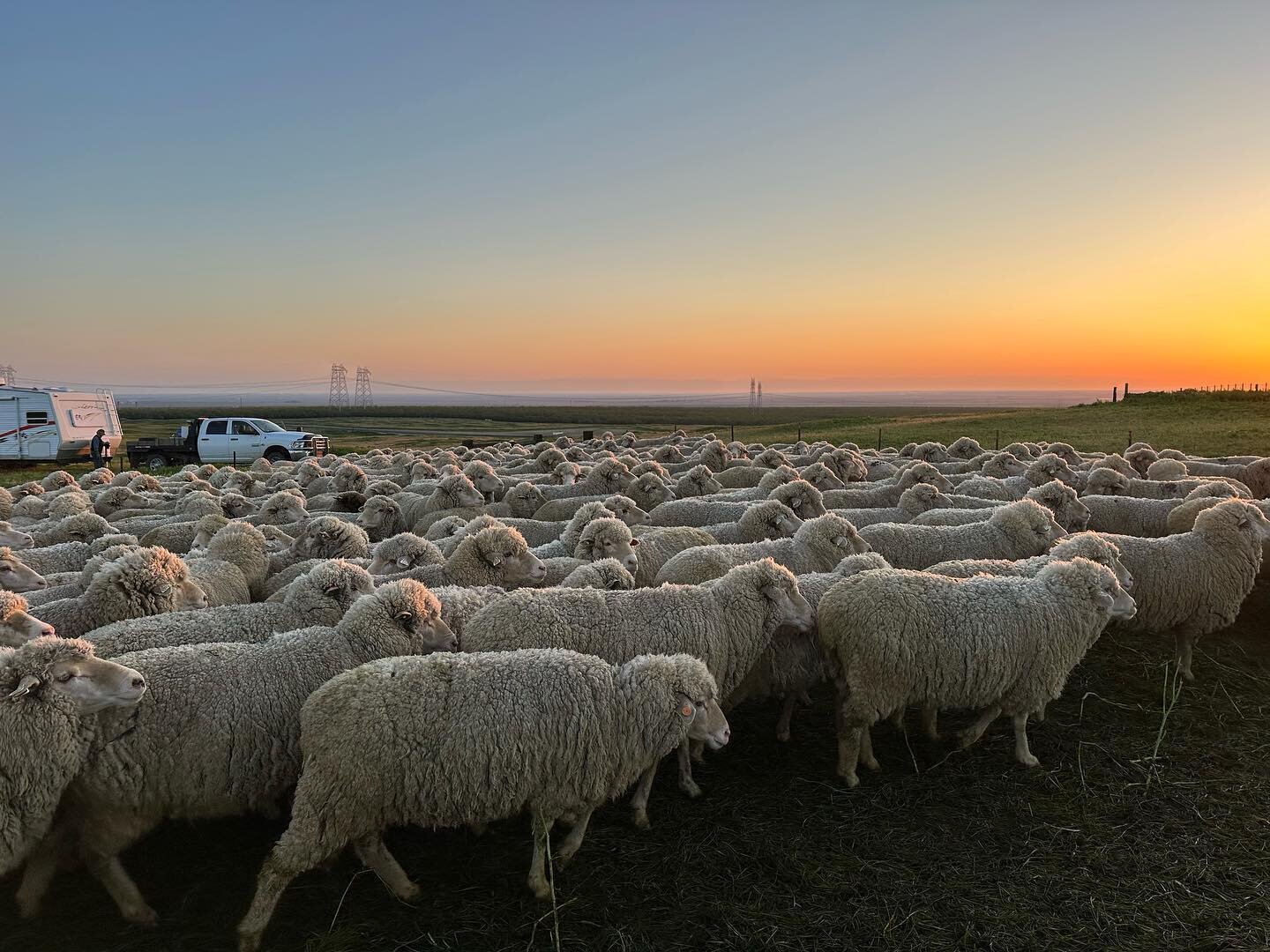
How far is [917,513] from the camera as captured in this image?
10.3 m

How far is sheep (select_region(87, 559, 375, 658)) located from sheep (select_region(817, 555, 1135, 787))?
366 cm

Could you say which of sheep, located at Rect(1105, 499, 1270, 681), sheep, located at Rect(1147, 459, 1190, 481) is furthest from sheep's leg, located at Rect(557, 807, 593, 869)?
sheep, located at Rect(1147, 459, 1190, 481)

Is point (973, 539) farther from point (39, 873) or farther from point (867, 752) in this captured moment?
point (39, 873)

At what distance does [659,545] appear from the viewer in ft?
27.4

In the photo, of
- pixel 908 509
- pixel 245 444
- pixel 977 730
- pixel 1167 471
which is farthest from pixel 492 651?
pixel 245 444

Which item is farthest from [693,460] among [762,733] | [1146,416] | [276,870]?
[1146,416]

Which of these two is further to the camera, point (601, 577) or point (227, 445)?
point (227, 445)

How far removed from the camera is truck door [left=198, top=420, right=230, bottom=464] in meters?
28.7

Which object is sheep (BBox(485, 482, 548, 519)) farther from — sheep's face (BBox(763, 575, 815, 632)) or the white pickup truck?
the white pickup truck

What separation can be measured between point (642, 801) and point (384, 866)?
63.1 inches

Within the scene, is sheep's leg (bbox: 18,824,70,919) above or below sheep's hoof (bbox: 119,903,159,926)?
above

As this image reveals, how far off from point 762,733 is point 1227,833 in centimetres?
302

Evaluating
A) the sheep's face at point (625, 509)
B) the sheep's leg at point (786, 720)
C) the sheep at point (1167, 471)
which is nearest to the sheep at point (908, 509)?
the sheep's face at point (625, 509)

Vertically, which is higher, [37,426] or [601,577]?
[37,426]
